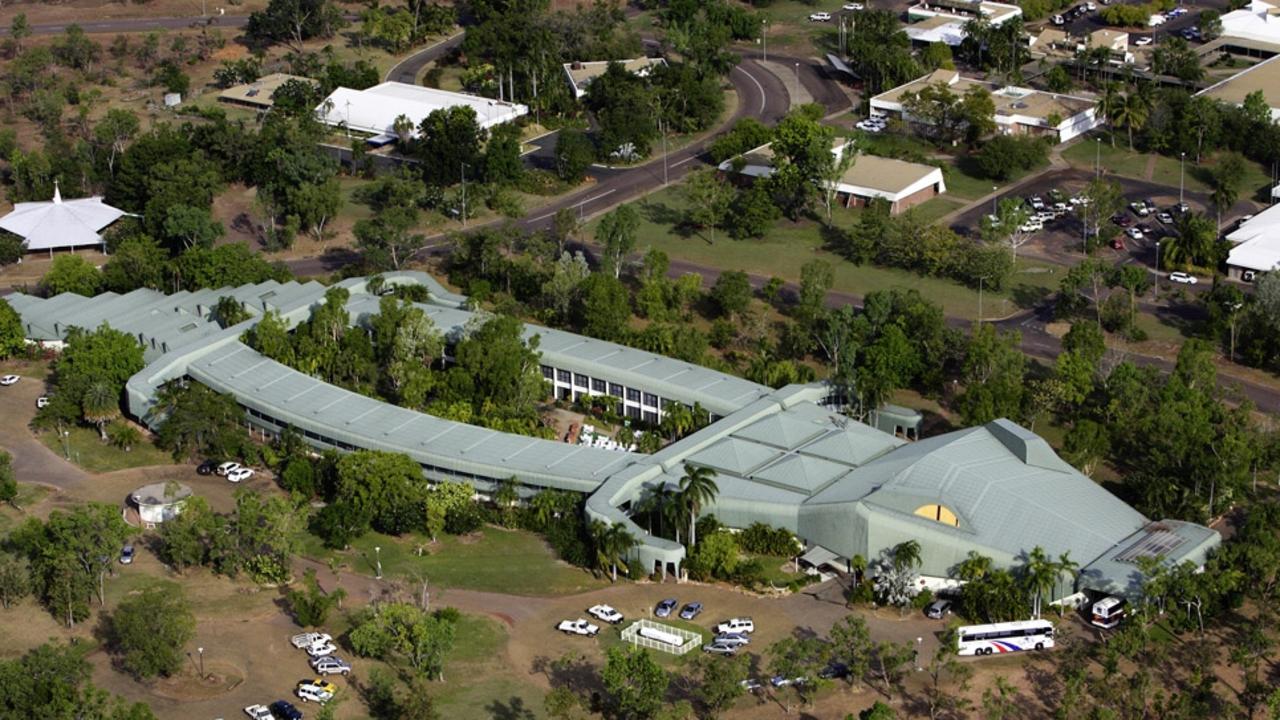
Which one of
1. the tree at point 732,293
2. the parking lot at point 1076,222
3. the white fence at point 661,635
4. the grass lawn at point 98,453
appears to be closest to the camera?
the white fence at point 661,635

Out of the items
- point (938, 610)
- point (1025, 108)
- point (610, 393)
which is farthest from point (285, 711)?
point (1025, 108)

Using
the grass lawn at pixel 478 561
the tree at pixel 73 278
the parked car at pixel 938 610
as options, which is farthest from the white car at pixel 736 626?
the tree at pixel 73 278

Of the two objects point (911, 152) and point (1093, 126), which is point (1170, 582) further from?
point (1093, 126)

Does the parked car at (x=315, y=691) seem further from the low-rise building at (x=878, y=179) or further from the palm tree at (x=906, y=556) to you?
the low-rise building at (x=878, y=179)

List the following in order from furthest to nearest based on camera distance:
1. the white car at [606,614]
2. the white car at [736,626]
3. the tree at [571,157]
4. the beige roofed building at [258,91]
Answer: the beige roofed building at [258,91] → the tree at [571,157] → the white car at [606,614] → the white car at [736,626]

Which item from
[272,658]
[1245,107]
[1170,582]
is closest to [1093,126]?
[1245,107]
